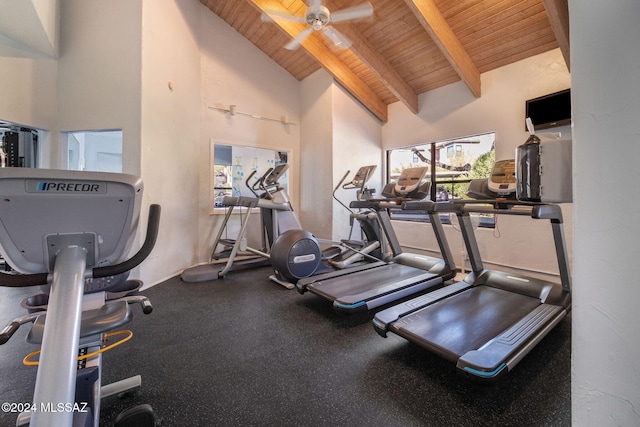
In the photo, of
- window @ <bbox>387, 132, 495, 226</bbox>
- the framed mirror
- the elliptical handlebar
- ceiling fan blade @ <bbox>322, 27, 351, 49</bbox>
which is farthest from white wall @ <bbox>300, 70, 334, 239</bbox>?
the elliptical handlebar

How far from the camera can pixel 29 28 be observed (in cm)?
343

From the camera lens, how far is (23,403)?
61.3 inches

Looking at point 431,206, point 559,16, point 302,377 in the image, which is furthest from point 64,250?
point 559,16

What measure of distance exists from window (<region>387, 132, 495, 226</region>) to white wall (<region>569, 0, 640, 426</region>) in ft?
13.1

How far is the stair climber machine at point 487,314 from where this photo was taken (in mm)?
1665

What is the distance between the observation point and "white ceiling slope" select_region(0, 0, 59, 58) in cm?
331

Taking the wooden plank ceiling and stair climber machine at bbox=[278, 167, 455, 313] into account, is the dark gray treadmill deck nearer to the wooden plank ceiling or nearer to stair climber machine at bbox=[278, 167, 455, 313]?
stair climber machine at bbox=[278, 167, 455, 313]

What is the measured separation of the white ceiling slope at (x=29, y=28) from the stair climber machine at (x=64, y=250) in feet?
14.5

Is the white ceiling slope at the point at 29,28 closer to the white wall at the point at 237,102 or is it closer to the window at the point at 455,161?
the white wall at the point at 237,102

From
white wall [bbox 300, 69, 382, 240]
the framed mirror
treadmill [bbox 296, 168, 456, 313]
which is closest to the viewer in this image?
treadmill [bbox 296, 168, 456, 313]

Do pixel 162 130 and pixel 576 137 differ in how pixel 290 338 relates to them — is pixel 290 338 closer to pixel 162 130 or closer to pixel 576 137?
pixel 576 137

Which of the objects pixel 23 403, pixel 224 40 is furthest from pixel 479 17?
pixel 23 403

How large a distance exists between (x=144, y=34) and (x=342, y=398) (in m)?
4.50

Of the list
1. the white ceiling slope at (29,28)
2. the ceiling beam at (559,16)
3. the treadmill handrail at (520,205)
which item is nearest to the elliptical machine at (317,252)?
the treadmill handrail at (520,205)
